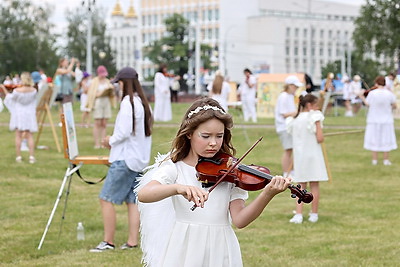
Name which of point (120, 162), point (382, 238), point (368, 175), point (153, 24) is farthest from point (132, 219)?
point (153, 24)

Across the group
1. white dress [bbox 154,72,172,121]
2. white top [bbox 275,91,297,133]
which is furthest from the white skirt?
white dress [bbox 154,72,172,121]

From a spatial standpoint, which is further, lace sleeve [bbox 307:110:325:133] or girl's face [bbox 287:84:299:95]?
girl's face [bbox 287:84:299:95]

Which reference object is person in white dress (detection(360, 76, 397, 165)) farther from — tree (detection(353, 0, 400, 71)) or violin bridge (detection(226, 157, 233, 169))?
violin bridge (detection(226, 157, 233, 169))

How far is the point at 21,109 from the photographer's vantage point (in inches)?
652

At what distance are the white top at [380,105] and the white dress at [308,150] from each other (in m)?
6.50

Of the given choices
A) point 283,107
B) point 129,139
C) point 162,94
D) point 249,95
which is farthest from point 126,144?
point 249,95

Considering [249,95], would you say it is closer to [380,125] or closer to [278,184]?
[380,125]

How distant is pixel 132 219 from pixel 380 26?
721 inches

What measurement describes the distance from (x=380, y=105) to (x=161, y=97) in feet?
39.7

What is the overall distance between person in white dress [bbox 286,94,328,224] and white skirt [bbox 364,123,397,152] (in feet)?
22.6

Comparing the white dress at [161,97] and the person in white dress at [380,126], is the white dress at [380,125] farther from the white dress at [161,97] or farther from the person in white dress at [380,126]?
the white dress at [161,97]

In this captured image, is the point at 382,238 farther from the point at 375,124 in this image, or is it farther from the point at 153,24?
the point at 153,24

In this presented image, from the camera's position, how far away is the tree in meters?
25.5

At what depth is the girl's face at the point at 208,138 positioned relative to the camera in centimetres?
485
